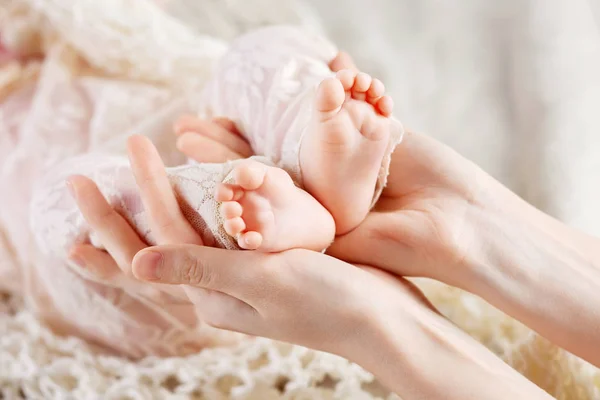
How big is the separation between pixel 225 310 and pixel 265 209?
134 mm

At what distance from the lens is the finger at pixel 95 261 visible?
693 mm

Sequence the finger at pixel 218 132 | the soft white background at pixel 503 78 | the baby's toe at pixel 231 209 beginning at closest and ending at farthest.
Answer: the baby's toe at pixel 231 209, the finger at pixel 218 132, the soft white background at pixel 503 78

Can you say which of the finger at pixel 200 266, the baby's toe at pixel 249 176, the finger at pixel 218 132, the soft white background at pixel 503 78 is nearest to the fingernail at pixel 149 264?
the finger at pixel 200 266

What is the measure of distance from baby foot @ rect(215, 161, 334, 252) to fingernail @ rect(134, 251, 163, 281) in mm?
71

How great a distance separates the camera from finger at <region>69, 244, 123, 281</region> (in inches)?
27.3

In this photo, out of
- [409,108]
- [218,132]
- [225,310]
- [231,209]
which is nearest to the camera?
[231,209]

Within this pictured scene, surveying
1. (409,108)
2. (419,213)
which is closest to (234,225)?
(419,213)

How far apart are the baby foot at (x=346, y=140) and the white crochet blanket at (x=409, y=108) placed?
0.93 feet

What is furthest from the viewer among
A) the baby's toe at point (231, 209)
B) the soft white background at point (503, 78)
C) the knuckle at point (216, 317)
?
the soft white background at point (503, 78)

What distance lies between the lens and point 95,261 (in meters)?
0.70

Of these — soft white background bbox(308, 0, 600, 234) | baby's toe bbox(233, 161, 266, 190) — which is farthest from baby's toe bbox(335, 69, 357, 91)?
soft white background bbox(308, 0, 600, 234)

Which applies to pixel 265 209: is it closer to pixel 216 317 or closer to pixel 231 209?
pixel 231 209

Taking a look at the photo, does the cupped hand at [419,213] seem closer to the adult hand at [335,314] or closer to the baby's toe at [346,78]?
the adult hand at [335,314]

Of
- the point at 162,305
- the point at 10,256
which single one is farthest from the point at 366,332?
the point at 10,256
